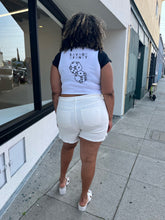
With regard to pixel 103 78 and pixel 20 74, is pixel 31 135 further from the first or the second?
pixel 103 78

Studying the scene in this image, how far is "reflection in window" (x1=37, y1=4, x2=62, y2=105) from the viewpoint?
3389 millimetres

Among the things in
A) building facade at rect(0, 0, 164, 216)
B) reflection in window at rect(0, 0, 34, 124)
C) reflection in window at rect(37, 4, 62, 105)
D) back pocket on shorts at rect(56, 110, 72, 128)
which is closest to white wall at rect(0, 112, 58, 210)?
building facade at rect(0, 0, 164, 216)

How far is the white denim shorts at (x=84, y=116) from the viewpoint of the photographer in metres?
1.60

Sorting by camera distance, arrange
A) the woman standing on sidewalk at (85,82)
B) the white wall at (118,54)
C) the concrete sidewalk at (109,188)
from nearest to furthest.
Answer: the woman standing on sidewalk at (85,82) → the concrete sidewalk at (109,188) → the white wall at (118,54)

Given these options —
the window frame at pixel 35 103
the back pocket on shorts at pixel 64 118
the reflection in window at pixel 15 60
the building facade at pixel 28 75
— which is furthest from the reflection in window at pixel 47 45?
the back pocket on shorts at pixel 64 118

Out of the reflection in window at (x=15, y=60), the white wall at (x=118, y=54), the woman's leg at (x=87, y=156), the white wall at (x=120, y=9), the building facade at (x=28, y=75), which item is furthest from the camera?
the white wall at (x=118, y=54)

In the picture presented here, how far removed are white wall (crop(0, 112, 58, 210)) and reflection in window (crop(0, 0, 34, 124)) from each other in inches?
13.3

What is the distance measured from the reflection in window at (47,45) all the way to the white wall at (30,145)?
55 centimetres

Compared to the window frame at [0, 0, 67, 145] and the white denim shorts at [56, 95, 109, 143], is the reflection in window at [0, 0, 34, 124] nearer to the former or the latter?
the window frame at [0, 0, 67, 145]

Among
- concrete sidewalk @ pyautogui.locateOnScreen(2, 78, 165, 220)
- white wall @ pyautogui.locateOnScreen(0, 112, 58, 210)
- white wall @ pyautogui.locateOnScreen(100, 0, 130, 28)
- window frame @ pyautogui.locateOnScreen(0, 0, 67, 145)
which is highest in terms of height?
white wall @ pyautogui.locateOnScreen(100, 0, 130, 28)

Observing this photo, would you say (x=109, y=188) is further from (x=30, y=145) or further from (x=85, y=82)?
(x=85, y=82)

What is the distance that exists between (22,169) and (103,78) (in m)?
1.64

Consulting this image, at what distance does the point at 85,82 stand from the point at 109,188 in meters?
1.52

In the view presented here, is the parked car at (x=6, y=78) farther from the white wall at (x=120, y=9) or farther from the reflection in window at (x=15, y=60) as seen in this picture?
the white wall at (x=120, y=9)
